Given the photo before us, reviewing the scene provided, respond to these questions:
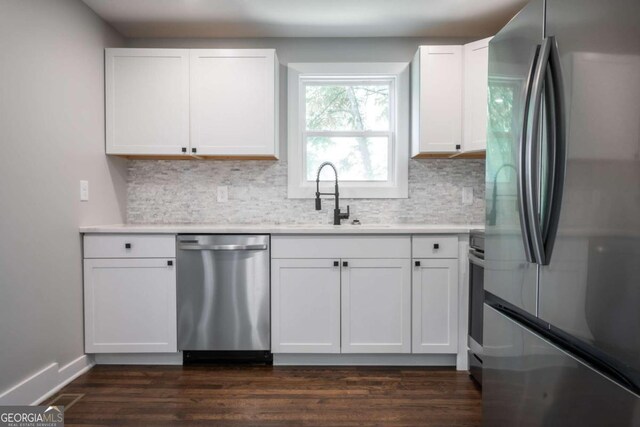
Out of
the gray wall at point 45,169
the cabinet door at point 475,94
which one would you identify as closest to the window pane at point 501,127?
the cabinet door at point 475,94

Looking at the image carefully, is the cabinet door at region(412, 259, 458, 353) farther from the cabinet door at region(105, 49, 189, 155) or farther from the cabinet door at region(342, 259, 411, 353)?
the cabinet door at region(105, 49, 189, 155)

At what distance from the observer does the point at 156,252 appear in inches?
94.5

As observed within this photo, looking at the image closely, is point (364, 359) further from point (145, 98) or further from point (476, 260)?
point (145, 98)

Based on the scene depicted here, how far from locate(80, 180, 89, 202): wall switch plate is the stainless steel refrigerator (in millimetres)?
2416

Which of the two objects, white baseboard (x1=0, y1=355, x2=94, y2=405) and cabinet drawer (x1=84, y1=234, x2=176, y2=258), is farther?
cabinet drawer (x1=84, y1=234, x2=176, y2=258)

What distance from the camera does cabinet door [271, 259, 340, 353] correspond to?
2.39 metres

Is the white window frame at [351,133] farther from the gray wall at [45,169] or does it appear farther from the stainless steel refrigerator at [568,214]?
the stainless steel refrigerator at [568,214]

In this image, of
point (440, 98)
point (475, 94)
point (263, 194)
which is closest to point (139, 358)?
point (263, 194)

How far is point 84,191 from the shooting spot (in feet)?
7.92

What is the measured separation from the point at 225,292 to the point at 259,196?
893 mm

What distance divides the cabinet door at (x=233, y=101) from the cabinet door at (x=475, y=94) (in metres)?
1.37

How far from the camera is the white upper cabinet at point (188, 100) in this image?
8.68 feet

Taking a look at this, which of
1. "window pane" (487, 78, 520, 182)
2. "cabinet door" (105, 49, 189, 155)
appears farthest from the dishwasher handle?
"window pane" (487, 78, 520, 182)

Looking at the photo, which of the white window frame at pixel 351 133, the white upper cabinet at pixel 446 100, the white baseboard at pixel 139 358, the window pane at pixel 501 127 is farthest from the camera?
the white window frame at pixel 351 133
